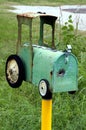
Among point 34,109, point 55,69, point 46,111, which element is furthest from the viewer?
point 34,109

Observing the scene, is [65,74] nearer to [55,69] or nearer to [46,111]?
[55,69]

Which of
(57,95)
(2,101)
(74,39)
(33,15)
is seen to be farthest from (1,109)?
(74,39)

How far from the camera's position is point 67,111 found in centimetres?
358

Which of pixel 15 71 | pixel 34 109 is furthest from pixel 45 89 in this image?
pixel 34 109

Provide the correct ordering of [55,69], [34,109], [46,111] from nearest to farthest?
1. [55,69]
2. [46,111]
3. [34,109]

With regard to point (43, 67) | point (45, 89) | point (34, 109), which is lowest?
point (34, 109)

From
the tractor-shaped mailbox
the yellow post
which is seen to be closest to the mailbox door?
the tractor-shaped mailbox

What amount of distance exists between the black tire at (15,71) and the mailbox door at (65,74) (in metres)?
0.25

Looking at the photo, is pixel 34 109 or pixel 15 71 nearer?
pixel 15 71

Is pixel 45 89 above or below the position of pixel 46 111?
above

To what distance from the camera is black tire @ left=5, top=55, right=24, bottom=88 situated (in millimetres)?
2355

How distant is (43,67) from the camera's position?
88.1 inches

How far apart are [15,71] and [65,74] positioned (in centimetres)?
30

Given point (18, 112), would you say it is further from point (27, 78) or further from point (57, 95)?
point (27, 78)
